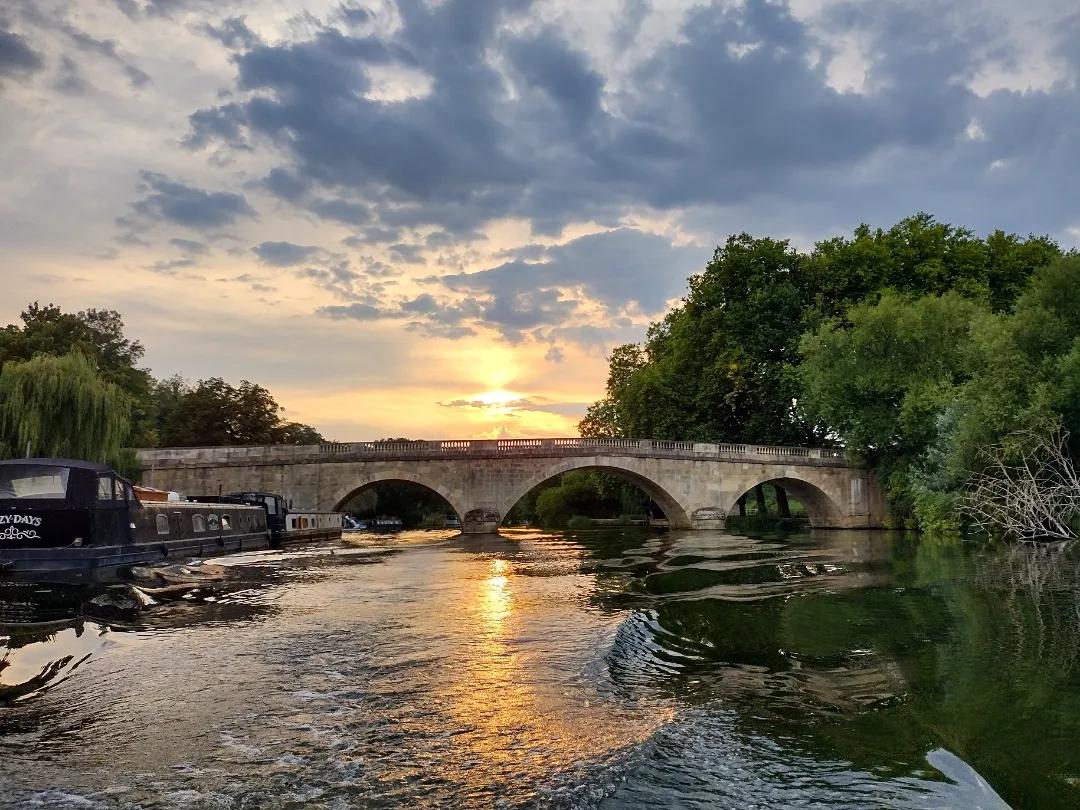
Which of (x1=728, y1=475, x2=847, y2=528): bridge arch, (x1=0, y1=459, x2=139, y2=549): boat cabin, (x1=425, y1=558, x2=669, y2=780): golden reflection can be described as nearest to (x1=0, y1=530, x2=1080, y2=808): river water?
(x1=425, y1=558, x2=669, y2=780): golden reflection

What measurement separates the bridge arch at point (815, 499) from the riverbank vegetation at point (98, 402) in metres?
30.0

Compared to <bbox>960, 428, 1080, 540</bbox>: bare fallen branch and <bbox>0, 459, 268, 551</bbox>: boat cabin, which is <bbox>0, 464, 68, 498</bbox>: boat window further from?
<bbox>960, 428, 1080, 540</bbox>: bare fallen branch

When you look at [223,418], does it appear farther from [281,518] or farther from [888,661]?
[888,661]

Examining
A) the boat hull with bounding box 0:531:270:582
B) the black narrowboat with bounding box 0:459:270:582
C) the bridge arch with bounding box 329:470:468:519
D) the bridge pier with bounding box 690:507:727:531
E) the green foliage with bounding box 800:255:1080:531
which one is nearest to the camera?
the boat hull with bounding box 0:531:270:582

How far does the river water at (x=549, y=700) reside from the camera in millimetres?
5633

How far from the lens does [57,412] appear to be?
30.6m

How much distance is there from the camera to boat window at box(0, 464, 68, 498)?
57.4ft

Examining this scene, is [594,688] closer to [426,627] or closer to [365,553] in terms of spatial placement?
[426,627]

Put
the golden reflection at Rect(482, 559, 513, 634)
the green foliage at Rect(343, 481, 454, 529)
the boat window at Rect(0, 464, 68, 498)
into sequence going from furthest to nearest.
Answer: the green foliage at Rect(343, 481, 454, 529)
the boat window at Rect(0, 464, 68, 498)
the golden reflection at Rect(482, 559, 513, 634)

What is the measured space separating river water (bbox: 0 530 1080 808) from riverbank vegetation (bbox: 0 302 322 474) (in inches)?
706

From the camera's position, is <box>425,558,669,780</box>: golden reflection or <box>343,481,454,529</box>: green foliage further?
<box>343,481,454,529</box>: green foliage

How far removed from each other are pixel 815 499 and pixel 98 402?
1404 inches

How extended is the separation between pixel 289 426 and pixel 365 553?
4914 centimetres

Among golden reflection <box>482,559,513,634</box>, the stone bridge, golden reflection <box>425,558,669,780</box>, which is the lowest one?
golden reflection <box>425,558,669,780</box>
